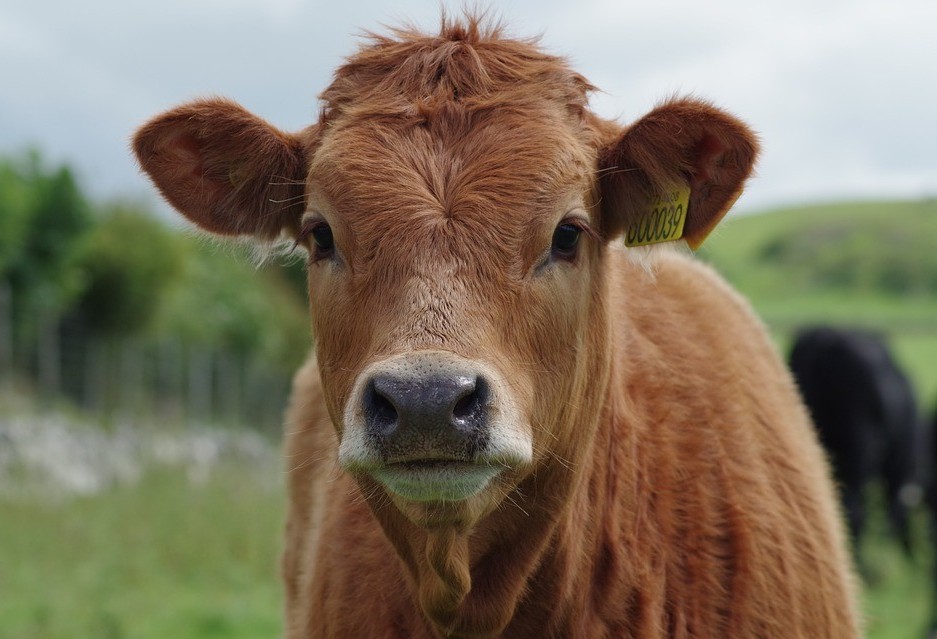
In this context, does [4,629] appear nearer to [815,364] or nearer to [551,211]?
[551,211]

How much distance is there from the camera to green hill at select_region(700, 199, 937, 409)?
5244cm

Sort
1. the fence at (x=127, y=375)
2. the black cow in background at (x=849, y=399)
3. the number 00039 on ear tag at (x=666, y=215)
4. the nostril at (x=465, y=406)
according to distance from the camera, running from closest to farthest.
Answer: the nostril at (x=465, y=406), the number 00039 on ear tag at (x=666, y=215), the black cow in background at (x=849, y=399), the fence at (x=127, y=375)

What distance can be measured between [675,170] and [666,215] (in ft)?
0.51

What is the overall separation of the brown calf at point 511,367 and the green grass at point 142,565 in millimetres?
5818

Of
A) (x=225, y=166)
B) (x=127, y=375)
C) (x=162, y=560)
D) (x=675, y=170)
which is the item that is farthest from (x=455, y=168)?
(x=127, y=375)

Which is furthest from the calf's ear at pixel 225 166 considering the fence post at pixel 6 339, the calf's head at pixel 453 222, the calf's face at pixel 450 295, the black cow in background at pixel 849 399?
the fence post at pixel 6 339

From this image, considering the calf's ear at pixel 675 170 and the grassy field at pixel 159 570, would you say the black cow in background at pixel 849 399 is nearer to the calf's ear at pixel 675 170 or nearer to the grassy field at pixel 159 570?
the grassy field at pixel 159 570

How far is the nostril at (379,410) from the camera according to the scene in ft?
10.1

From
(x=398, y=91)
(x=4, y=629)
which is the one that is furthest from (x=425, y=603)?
(x=4, y=629)

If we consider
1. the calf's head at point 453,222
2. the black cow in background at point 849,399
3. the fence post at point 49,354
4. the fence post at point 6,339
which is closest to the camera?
the calf's head at point 453,222

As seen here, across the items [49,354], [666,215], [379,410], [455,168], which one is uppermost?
[455,168]

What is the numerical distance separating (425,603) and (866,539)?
11.6m

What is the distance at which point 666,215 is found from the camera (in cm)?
407

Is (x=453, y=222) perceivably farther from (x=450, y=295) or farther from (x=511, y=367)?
(x=511, y=367)
